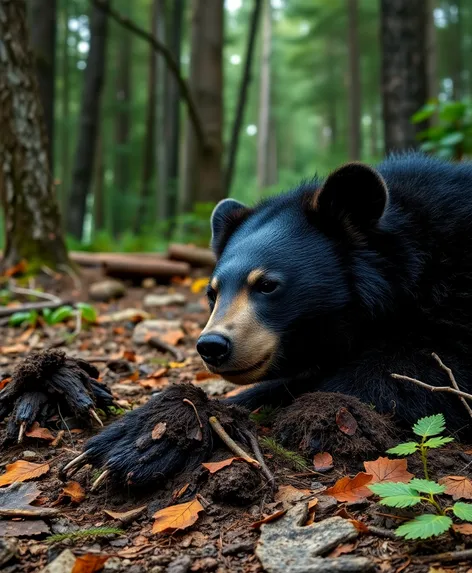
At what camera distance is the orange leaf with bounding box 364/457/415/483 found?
2.37 meters

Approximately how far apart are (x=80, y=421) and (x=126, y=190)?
32.2 meters

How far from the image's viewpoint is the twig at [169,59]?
8402 millimetres

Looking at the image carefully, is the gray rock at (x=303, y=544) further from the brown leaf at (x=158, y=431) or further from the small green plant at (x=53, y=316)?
the small green plant at (x=53, y=316)

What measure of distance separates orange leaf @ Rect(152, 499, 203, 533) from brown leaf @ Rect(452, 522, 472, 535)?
2.77 feet

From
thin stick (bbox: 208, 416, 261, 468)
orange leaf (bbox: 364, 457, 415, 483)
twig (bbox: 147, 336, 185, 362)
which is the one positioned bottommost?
twig (bbox: 147, 336, 185, 362)

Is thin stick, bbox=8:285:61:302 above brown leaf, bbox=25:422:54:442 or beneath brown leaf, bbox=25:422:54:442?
above

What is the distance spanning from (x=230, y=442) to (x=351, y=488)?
19.1 inches

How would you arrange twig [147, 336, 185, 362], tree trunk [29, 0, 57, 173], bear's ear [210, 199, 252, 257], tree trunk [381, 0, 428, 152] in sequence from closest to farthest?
bear's ear [210, 199, 252, 257]
twig [147, 336, 185, 362]
tree trunk [381, 0, 428, 152]
tree trunk [29, 0, 57, 173]

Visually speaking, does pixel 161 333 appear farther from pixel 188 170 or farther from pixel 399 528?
pixel 188 170

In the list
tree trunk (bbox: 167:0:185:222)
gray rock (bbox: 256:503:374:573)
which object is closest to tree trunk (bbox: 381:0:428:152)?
gray rock (bbox: 256:503:374:573)

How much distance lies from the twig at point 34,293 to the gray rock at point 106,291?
1.56 ft

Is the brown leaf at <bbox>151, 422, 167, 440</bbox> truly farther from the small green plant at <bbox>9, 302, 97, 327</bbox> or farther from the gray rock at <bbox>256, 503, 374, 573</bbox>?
the small green plant at <bbox>9, 302, 97, 327</bbox>

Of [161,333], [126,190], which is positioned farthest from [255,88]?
[161,333]

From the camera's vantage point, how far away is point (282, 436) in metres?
2.73
